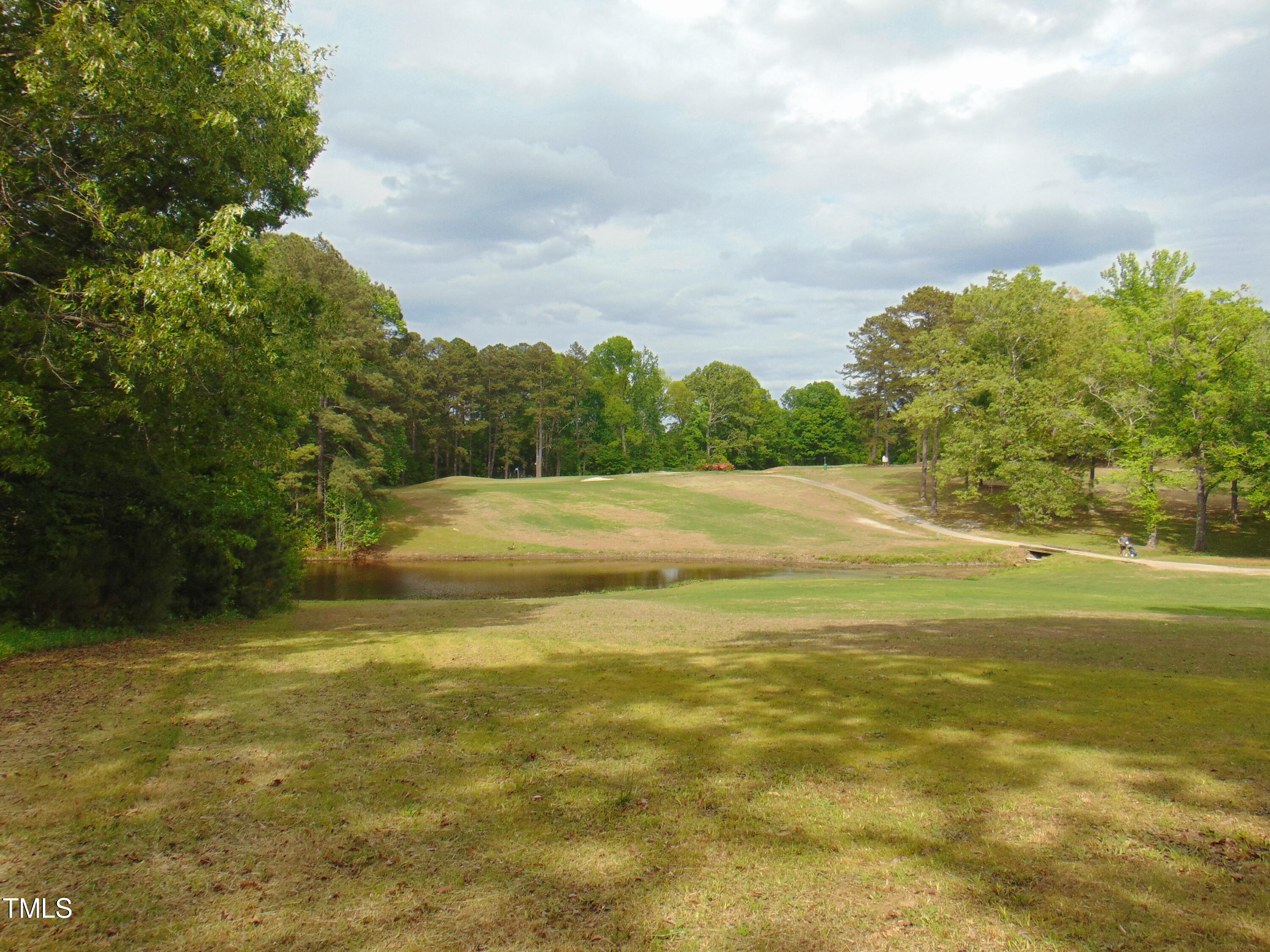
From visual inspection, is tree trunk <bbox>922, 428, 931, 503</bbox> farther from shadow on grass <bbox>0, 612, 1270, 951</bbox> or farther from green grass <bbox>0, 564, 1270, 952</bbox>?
shadow on grass <bbox>0, 612, 1270, 951</bbox>

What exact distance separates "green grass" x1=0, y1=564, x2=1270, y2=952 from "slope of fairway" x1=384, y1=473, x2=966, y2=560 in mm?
32620

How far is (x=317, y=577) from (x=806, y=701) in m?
33.2

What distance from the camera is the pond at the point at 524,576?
97.2 ft

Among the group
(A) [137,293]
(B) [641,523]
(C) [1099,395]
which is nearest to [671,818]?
(A) [137,293]

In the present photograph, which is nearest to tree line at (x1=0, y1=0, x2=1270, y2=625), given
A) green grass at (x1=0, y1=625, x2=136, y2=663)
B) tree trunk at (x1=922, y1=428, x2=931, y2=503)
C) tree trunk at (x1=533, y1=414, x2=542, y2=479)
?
green grass at (x1=0, y1=625, x2=136, y2=663)

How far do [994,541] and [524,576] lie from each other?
28.1 m

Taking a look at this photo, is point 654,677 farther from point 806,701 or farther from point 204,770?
Answer: point 204,770

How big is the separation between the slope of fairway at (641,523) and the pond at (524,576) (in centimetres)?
311

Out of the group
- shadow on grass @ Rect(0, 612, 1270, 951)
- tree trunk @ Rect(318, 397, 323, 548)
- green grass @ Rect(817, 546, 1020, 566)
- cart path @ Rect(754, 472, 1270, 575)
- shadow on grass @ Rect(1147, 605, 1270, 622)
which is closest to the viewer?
shadow on grass @ Rect(0, 612, 1270, 951)

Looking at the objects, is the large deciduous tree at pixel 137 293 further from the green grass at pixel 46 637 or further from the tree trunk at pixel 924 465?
the tree trunk at pixel 924 465

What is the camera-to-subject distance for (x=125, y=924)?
344 centimetres

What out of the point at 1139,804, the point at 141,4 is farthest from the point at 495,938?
the point at 141,4

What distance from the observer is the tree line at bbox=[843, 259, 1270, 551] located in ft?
123

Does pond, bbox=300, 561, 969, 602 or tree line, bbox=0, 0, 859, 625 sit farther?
pond, bbox=300, 561, 969, 602
